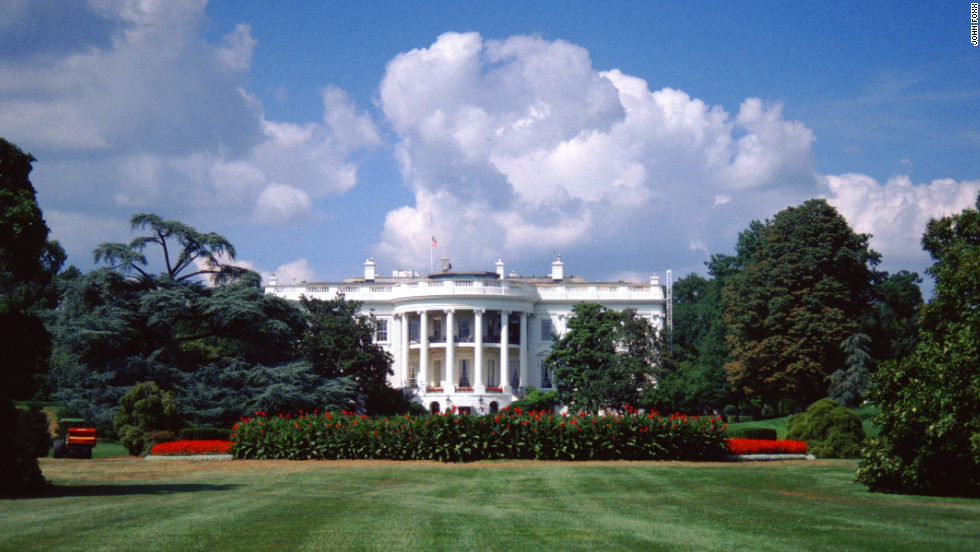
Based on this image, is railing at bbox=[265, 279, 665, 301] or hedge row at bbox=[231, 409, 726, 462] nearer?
hedge row at bbox=[231, 409, 726, 462]

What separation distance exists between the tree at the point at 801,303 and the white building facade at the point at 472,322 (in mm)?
22449

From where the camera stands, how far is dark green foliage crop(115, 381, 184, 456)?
101ft

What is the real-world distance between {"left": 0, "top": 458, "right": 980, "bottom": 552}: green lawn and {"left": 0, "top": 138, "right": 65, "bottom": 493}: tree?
0.88 meters

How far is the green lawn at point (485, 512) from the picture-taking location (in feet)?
34.6

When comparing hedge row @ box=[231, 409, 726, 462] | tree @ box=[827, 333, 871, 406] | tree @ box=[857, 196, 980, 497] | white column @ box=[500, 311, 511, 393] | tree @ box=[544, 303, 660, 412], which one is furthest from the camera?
white column @ box=[500, 311, 511, 393]

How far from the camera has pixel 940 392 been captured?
568 inches

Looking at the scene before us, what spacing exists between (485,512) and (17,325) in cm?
936

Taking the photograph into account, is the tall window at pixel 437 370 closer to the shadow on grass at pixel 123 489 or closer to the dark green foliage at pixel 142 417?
the dark green foliage at pixel 142 417

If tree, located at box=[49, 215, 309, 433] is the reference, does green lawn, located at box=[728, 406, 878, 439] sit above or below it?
below

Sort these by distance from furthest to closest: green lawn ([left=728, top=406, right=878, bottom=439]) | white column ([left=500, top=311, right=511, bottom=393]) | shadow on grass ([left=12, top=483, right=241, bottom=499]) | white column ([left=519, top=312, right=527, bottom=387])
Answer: white column ([left=519, top=312, right=527, bottom=387])
white column ([left=500, top=311, right=511, bottom=393])
green lawn ([left=728, top=406, right=878, bottom=439])
shadow on grass ([left=12, top=483, right=241, bottom=499])

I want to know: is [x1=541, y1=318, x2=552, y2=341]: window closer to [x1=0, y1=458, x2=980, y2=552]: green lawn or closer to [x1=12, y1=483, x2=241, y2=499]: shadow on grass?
[x1=0, y1=458, x2=980, y2=552]: green lawn

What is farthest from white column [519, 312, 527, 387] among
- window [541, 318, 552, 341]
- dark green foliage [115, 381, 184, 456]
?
dark green foliage [115, 381, 184, 456]

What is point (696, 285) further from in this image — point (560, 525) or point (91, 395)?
point (560, 525)

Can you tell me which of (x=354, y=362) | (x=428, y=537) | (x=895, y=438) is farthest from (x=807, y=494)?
(x=354, y=362)
